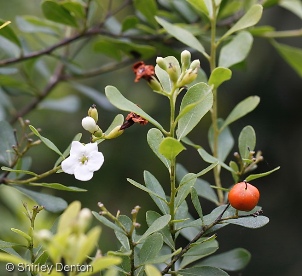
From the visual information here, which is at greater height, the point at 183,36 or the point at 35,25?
the point at 183,36

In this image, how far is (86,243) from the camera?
584 millimetres

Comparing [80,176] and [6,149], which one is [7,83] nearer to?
[6,149]

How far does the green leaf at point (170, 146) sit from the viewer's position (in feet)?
2.43

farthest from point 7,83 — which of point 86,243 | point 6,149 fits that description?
point 86,243

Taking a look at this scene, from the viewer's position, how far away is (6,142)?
43.3 inches

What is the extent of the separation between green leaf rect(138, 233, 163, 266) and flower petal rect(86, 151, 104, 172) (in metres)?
0.12

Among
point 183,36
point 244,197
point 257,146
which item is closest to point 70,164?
point 244,197

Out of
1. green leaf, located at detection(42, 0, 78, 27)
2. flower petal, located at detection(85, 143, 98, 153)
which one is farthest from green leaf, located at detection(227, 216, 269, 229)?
green leaf, located at detection(42, 0, 78, 27)

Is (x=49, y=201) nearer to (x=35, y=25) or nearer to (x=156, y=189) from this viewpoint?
(x=156, y=189)

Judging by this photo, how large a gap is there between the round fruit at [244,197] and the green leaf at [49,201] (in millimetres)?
359

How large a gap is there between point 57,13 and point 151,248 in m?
0.67

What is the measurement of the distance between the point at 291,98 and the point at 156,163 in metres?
0.72

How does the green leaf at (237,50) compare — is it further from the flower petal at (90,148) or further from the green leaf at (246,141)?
the flower petal at (90,148)

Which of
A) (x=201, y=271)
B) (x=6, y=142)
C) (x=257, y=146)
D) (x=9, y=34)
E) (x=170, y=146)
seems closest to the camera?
(x=170, y=146)
